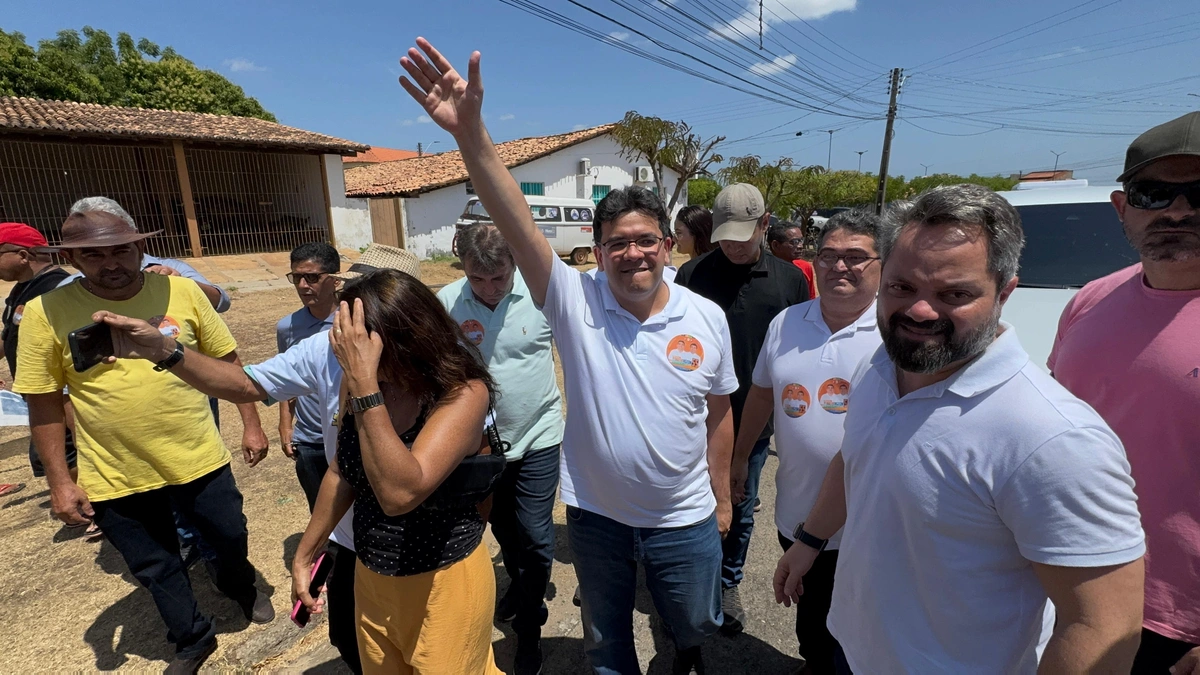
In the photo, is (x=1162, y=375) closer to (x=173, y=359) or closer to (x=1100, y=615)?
(x=1100, y=615)

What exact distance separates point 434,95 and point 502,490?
1797 millimetres

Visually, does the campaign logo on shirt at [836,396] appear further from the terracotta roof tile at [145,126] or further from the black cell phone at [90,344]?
the terracotta roof tile at [145,126]

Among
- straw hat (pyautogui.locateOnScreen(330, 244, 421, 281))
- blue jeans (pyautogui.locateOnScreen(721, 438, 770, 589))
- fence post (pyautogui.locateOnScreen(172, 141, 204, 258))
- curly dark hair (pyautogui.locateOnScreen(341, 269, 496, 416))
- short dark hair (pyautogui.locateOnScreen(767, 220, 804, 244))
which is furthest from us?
fence post (pyautogui.locateOnScreen(172, 141, 204, 258))

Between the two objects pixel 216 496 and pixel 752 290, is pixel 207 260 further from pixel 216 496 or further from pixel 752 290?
pixel 752 290

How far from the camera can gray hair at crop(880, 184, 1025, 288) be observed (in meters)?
1.20

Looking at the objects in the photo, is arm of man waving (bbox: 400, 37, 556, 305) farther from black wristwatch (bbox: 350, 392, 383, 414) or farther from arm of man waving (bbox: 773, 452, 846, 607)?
arm of man waving (bbox: 773, 452, 846, 607)

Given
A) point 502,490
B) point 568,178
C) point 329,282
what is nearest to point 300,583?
point 502,490

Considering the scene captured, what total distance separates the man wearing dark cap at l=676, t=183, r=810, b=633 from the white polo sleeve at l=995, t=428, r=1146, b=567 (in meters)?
1.80

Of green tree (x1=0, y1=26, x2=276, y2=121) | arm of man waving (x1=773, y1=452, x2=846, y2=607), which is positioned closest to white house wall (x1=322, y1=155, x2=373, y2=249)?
green tree (x1=0, y1=26, x2=276, y2=121)

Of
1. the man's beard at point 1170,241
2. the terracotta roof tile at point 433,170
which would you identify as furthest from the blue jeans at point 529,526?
the terracotta roof tile at point 433,170

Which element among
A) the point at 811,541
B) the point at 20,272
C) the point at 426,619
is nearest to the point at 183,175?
the point at 20,272

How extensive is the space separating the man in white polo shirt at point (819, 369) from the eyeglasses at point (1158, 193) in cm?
68

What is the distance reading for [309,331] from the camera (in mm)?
3002

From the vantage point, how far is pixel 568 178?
23.2 m
